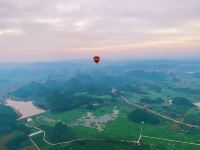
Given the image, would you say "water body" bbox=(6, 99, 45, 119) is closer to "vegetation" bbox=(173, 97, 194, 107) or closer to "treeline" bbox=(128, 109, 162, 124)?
"treeline" bbox=(128, 109, 162, 124)

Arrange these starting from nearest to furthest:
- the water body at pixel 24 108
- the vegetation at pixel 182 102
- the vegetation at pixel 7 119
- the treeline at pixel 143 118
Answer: the vegetation at pixel 7 119
the treeline at pixel 143 118
the water body at pixel 24 108
the vegetation at pixel 182 102

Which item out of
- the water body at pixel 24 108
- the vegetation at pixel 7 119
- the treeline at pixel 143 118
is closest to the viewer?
the vegetation at pixel 7 119

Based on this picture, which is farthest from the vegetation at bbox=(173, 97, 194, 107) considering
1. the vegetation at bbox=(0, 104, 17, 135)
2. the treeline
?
the vegetation at bbox=(0, 104, 17, 135)

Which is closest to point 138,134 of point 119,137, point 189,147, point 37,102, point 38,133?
point 119,137

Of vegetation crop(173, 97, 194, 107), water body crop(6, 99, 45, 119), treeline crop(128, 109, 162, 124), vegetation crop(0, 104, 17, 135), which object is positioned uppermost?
vegetation crop(173, 97, 194, 107)

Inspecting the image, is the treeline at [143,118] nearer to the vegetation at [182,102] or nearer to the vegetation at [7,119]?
the vegetation at [182,102]

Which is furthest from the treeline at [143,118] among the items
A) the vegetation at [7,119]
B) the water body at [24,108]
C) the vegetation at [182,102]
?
the water body at [24,108]

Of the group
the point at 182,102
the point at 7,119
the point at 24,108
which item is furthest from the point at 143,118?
the point at 24,108

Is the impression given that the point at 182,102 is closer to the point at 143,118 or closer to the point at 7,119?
the point at 143,118

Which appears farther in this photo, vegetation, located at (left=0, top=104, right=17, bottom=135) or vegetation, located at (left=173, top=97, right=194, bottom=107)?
vegetation, located at (left=173, top=97, right=194, bottom=107)

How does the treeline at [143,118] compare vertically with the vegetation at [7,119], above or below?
above
